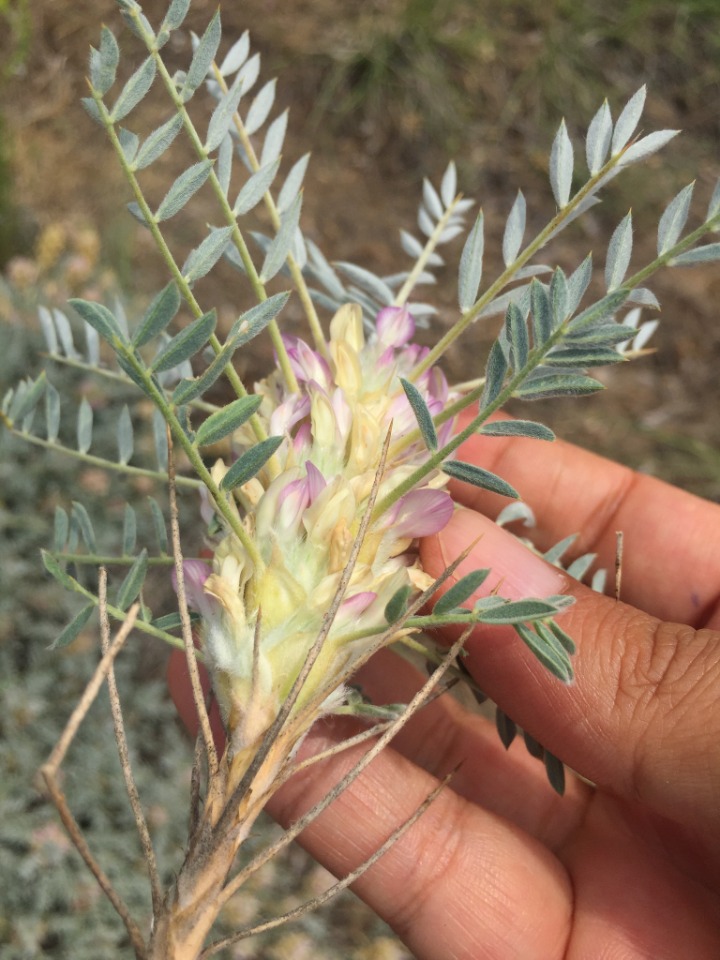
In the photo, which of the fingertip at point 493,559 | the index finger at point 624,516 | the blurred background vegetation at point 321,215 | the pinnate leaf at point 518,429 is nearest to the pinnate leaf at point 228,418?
the pinnate leaf at point 518,429

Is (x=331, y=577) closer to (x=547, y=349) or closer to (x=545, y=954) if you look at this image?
(x=547, y=349)

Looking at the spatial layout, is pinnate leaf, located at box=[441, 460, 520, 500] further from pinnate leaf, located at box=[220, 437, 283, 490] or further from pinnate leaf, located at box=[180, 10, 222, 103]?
pinnate leaf, located at box=[180, 10, 222, 103]

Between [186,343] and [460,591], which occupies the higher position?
[186,343]

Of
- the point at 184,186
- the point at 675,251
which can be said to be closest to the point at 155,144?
the point at 184,186

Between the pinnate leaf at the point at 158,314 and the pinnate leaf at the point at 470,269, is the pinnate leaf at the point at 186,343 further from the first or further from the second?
the pinnate leaf at the point at 470,269

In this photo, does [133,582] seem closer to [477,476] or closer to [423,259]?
[477,476]

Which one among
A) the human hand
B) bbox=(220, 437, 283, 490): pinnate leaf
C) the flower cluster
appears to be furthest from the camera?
the human hand

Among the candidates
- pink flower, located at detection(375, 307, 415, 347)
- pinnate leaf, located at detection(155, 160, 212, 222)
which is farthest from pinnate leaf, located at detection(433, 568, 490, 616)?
pinnate leaf, located at detection(155, 160, 212, 222)

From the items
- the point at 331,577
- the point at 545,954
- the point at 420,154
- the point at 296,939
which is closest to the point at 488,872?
the point at 545,954
